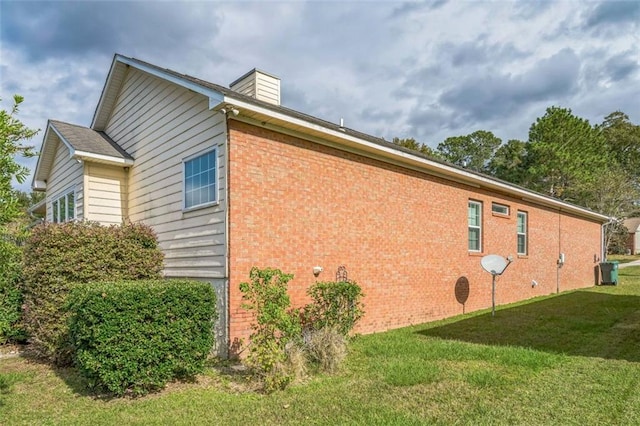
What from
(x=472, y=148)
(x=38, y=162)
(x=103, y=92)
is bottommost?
(x=38, y=162)

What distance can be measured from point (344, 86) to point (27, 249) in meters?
9.82

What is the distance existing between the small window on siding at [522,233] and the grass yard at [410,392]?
7.10m

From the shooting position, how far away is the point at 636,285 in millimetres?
17891

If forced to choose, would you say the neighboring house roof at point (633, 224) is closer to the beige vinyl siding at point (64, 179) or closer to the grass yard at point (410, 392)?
the grass yard at point (410, 392)

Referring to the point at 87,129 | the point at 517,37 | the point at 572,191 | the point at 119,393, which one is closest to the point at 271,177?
the point at 119,393

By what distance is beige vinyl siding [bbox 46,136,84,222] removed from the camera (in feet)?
32.1

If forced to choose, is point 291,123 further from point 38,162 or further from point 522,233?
point 522,233

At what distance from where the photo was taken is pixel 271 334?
5355 mm

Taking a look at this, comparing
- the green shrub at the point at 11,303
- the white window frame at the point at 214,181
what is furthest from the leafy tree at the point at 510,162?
the green shrub at the point at 11,303

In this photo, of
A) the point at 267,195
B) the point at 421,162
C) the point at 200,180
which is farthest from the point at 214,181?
the point at 421,162

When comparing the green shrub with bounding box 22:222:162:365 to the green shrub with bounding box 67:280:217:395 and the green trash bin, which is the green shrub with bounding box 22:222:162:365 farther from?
the green trash bin

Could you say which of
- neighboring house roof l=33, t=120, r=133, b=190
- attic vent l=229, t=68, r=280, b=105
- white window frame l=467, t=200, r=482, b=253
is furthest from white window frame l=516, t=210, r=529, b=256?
neighboring house roof l=33, t=120, r=133, b=190

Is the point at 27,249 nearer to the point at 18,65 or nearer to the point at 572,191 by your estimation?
the point at 18,65

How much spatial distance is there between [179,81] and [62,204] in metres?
6.66
